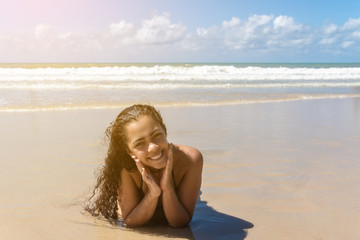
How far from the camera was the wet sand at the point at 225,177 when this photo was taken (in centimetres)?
Answer: 323

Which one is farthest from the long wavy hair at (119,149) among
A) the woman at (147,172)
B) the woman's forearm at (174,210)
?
the woman's forearm at (174,210)

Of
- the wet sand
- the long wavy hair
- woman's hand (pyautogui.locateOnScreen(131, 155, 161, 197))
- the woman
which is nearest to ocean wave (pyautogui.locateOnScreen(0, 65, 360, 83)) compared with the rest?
the wet sand

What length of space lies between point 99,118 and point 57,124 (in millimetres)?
1199

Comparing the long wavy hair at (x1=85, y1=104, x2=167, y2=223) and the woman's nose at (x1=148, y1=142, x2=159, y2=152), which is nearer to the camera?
the woman's nose at (x1=148, y1=142, x2=159, y2=152)

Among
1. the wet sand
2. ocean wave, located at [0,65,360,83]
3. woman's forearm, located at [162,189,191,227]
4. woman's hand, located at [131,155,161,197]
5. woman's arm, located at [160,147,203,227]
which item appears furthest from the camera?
ocean wave, located at [0,65,360,83]

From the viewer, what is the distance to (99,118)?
9172 mm

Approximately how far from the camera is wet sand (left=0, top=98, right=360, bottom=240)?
3.23 meters

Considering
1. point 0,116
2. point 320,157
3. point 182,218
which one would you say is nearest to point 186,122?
point 320,157

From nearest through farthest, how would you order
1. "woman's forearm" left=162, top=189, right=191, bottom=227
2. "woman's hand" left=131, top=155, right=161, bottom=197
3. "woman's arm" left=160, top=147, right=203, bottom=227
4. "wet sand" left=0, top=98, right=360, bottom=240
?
"woman's hand" left=131, top=155, right=161, bottom=197, "woman's forearm" left=162, top=189, right=191, bottom=227, "woman's arm" left=160, top=147, right=203, bottom=227, "wet sand" left=0, top=98, right=360, bottom=240

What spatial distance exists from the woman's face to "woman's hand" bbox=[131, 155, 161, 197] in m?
0.06

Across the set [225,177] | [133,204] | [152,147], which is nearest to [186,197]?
[133,204]

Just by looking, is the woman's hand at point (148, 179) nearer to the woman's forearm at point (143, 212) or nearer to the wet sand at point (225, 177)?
the woman's forearm at point (143, 212)

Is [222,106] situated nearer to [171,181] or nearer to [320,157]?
[320,157]

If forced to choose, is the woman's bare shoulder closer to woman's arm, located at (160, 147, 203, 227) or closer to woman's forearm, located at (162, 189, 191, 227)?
woman's arm, located at (160, 147, 203, 227)
